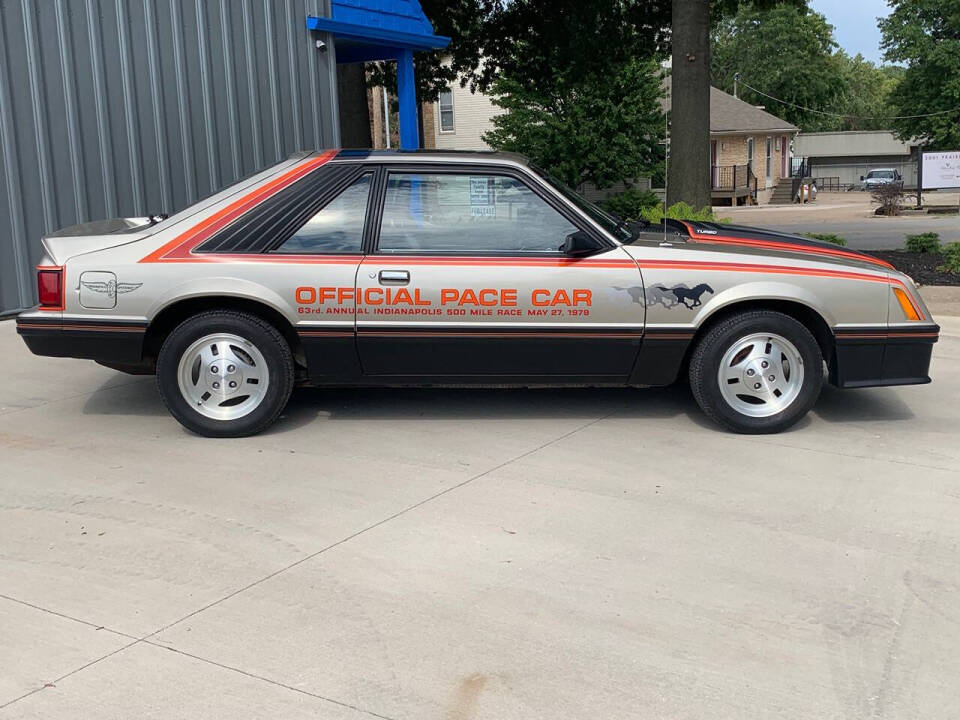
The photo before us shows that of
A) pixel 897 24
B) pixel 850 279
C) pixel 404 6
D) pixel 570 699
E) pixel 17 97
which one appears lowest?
pixel 570 699

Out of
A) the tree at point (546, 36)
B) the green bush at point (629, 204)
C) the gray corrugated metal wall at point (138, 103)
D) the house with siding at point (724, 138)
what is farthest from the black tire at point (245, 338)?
the house with siding at point (724, 138)

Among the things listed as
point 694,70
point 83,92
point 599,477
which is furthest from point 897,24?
point 599,477

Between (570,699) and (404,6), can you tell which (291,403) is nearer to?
(570,699)

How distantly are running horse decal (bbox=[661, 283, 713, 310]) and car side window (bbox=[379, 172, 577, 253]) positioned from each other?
675 mm

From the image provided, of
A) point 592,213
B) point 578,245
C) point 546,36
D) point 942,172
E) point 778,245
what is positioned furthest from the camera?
point 942,172

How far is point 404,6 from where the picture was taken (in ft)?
43.1

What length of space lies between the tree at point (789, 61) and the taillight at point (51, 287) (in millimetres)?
67213

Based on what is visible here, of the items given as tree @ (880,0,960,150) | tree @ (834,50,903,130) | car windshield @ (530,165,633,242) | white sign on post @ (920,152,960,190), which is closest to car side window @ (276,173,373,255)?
car windshield @ (530,165,633,242)

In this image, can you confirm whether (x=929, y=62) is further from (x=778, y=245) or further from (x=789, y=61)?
(x=778, y=245)

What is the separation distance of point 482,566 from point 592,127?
26.2m

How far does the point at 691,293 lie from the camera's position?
18.8 ft

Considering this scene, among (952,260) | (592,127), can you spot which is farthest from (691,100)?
(592,127)

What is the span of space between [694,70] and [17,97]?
837cm

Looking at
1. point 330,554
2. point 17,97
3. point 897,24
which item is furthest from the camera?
point 897,24
